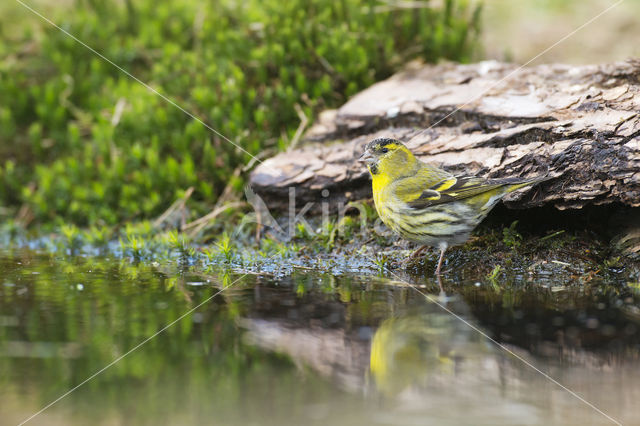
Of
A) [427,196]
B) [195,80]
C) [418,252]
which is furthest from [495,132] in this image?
[195,80]

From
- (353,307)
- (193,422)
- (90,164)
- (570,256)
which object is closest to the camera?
(193,422)

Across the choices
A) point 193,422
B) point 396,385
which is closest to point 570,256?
point 396,385

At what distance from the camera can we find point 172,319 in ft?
12.5

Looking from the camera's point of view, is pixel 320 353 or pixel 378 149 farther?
pixel 378 149

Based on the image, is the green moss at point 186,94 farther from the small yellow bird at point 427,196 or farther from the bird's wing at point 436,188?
the bird's wing at point 436,188

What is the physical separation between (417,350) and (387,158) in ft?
8.94

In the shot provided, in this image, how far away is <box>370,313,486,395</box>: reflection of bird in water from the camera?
2.85 m

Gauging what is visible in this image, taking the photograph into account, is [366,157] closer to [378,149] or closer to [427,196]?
[378,149]

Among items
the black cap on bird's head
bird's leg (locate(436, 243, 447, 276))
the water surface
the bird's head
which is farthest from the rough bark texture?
the water surface

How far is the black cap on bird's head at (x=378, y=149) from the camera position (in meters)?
5.63

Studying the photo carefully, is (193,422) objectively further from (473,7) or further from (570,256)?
(473,7)

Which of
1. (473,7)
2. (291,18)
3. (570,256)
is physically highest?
(473,7)

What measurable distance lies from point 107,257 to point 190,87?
113 inches

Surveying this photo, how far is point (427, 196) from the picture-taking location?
530cm
